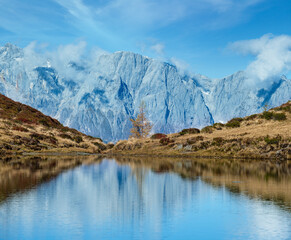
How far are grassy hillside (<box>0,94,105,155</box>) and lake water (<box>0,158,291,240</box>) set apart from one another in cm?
4865

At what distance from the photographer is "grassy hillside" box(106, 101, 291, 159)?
230 ft

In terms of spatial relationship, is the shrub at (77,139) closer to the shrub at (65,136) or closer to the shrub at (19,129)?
the shrub at (65,136)

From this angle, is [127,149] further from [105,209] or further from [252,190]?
[105,209]

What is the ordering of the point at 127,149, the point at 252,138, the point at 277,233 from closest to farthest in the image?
the point at 277,233
the point at 252,138
the point at 127,149

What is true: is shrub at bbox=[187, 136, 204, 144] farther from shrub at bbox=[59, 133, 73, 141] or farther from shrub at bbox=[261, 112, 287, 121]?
shrub at bbox=[59, 133, 73, 141]

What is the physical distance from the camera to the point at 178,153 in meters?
82.0

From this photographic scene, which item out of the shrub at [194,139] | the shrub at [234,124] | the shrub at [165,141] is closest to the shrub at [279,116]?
the shrub at [234,124]

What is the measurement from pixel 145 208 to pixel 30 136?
246ft

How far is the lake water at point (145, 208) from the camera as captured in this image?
1909 centimetres

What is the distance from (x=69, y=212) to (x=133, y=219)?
13.5ft

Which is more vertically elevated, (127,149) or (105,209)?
(127,149)

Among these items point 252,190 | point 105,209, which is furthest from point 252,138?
point 105,209

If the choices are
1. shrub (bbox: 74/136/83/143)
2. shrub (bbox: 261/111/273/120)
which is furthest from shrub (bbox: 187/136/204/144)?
shrub (bbox: 74/136/83/143)

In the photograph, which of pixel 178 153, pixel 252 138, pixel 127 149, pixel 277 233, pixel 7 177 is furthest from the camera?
pixel 127 149
